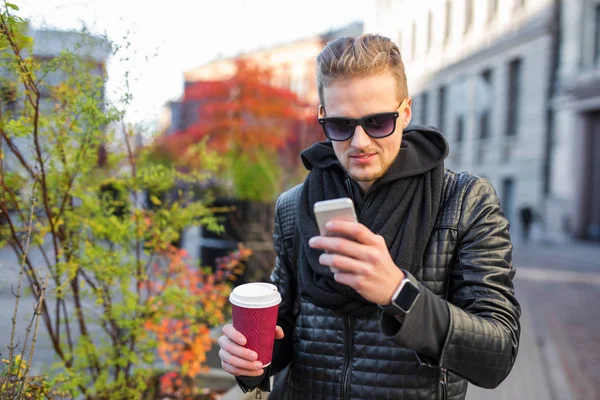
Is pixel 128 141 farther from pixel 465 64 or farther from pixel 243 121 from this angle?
pixel 465 64

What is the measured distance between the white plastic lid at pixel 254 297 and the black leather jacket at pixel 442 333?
1.06ft

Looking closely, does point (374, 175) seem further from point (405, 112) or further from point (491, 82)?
point (491, 82)

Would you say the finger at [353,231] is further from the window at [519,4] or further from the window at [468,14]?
the window at [468,14]

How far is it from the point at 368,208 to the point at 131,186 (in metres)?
1.79

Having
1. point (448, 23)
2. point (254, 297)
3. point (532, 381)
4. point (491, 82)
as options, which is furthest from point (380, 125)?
point (448, 23)

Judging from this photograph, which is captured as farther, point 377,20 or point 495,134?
point 377,20

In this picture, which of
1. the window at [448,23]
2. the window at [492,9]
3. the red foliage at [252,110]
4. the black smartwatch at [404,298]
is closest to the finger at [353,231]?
the black smartwatch at [404,298]

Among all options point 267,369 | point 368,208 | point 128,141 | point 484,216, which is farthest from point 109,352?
point 484,216

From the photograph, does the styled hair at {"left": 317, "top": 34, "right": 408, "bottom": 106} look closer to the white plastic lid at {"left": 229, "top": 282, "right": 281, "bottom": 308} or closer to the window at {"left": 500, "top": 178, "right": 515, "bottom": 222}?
the white plastic lid at {"left": 229, "top": 282, "right": 281, "bottom": 308}

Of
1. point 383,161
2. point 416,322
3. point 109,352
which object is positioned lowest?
point 109,352

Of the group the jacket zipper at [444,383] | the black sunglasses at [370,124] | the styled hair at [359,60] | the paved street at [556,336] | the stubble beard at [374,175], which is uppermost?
the styled hair at [359,60]

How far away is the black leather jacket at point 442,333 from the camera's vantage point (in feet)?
4.55

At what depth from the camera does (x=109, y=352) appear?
313cm

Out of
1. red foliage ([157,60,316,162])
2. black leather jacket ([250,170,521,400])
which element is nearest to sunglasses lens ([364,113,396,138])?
black leather jacket ([250,170,521,400])
